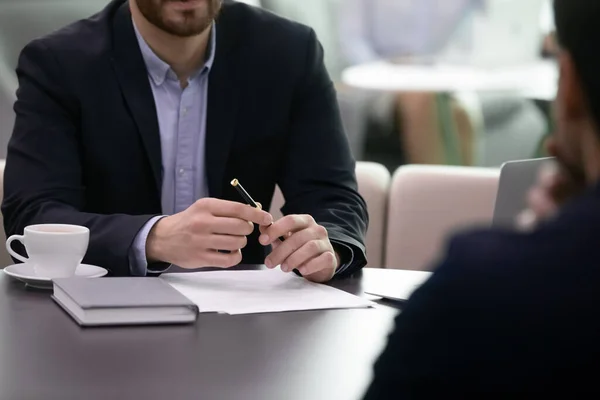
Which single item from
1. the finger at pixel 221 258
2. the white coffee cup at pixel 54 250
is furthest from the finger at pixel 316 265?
the white coffee cup at pixel 54 250

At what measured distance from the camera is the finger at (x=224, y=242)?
148 centimetres

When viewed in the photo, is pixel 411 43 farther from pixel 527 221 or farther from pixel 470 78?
pixel 527 221

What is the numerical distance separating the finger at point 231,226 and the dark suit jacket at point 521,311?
927mm

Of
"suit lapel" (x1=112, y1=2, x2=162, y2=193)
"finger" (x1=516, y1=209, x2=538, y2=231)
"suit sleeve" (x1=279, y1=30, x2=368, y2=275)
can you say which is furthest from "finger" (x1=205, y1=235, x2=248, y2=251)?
"finger" (x1=516, y1=209, x2=538, y2=231)

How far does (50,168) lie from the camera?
72.0 inches

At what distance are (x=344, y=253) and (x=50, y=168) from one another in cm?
60

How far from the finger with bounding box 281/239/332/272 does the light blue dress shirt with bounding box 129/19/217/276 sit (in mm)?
557

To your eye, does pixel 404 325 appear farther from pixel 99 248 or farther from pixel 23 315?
pixel 99 248

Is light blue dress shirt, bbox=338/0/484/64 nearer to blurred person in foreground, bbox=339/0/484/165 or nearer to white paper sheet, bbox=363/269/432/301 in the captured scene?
blurred person in foreground, bbox=339/0/484/165

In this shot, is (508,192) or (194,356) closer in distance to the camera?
(194,356)

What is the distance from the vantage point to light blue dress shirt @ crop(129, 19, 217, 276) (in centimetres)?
201

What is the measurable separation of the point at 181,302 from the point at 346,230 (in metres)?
0.59

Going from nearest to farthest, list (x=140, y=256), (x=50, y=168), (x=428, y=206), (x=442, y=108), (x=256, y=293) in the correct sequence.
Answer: (x=256, y=293)
(x=140, y=256)
(x=50, y=168)
(x=428, y=206)
(x=442, y=108)

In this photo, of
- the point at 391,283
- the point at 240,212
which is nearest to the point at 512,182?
the point at 391,283
